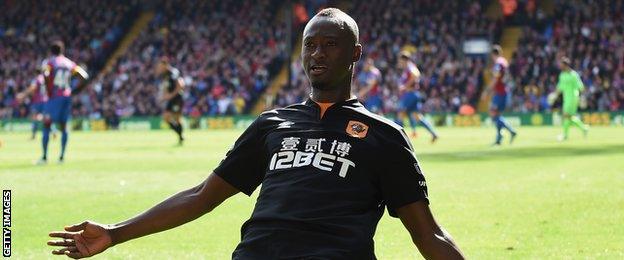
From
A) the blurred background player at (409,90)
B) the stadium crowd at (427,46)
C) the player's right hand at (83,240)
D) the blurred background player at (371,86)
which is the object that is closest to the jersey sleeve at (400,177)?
the player's right hand at (83,240)

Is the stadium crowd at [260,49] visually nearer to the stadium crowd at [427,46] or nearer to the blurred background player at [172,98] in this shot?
the stadium crowd at [427,46]

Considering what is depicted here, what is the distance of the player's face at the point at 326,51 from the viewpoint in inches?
173

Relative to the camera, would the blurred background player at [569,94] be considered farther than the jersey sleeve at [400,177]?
Yes

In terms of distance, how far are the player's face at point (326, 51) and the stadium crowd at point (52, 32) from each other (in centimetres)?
4835

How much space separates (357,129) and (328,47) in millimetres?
378

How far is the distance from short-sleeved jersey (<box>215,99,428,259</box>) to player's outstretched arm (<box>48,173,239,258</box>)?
0.33 metres

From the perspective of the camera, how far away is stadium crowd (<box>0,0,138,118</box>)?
52875mm

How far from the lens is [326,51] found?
438cm

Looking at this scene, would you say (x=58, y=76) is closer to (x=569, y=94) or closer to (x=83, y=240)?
(x=569, y=94)

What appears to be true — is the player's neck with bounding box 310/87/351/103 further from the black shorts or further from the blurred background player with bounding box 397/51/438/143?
the black shorts

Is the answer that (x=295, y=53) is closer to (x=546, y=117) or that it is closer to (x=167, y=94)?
(x=546, y=117)

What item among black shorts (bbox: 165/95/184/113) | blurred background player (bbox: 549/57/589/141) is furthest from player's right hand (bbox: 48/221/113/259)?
blurred background player (bbox: 549/57/589/141)

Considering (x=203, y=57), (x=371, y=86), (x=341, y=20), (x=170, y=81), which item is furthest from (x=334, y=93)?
(x=203, y=57)

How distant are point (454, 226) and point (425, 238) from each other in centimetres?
602
